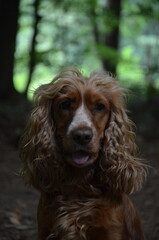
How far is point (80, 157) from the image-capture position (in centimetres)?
412

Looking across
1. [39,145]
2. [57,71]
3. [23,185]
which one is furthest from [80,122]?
[57,71]

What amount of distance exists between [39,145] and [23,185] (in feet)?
12.0

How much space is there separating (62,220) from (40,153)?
1.98 ft

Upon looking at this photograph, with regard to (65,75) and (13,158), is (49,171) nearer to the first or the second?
(65,75)

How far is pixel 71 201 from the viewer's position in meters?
4.30

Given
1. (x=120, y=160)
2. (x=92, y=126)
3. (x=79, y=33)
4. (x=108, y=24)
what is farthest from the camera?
(x=79, y=33)

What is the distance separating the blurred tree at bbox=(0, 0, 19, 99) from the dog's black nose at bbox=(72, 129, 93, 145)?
782cm

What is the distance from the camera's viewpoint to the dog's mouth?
4.10 m

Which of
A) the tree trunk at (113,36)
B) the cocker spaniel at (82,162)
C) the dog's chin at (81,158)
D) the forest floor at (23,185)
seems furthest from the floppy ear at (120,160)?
the tree trunk at (113,36)

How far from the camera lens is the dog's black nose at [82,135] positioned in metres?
3.94

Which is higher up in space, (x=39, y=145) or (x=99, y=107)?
(x=99, y=107)

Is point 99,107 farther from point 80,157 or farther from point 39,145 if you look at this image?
point 39,145

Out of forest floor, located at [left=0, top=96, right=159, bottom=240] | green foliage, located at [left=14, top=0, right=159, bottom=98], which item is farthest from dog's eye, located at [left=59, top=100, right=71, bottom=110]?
green foliage, located at [left=14, top=0, right=159, bottom=98]

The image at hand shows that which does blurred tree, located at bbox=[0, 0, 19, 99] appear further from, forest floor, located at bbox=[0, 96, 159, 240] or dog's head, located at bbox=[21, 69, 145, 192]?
dog's head, located at bbox=[21, 69, 145, 192]
